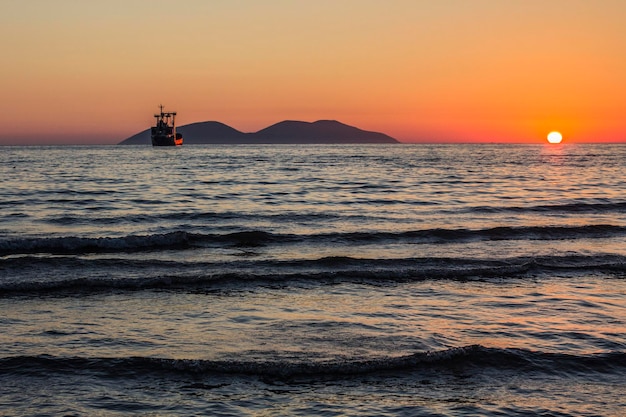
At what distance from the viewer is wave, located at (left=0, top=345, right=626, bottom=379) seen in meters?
8.02

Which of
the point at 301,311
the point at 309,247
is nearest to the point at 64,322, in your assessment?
the point at 301,311

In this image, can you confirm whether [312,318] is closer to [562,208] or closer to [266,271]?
[266,271]

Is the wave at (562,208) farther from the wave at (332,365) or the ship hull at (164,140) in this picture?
the ship hull at (164,140)

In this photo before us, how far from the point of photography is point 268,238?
2073 cm

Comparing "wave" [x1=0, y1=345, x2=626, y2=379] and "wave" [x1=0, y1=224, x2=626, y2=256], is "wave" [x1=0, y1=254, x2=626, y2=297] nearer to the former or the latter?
"wave" [x1=0, y1=224, x2=626, y2=256]

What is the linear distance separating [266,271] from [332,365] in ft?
24.1

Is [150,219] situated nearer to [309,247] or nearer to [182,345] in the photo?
[309,247]

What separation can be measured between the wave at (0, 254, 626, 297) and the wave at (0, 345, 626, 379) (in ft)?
14.6

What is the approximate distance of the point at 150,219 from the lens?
82.1 ft

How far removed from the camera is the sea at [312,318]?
7371 millimetres

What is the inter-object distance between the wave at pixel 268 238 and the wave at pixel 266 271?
6.87ft

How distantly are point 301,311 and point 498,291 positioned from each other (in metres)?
4.13

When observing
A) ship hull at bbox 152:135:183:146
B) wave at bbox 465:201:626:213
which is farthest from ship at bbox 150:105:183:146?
wave at bbox 465:201:626:213

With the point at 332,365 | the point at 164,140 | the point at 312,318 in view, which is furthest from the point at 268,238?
the point at 164,140
